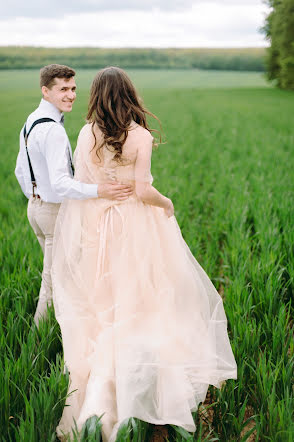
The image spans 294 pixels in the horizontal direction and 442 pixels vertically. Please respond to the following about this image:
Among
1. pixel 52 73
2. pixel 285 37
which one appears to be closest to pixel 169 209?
pixel 52 73

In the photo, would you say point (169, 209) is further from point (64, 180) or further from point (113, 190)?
point (64, 180)

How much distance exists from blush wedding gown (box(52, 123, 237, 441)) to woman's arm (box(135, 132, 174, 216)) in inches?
0.4

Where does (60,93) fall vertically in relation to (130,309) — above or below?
above

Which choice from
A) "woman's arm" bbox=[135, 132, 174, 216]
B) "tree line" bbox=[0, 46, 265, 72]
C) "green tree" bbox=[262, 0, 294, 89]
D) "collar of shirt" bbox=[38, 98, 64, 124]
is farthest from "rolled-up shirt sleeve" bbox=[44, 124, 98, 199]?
"tree line" bbox=[0, 46, 265, 72]

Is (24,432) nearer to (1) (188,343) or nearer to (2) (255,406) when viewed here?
(1) (188,343)

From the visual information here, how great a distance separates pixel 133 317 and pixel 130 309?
0.14 ft

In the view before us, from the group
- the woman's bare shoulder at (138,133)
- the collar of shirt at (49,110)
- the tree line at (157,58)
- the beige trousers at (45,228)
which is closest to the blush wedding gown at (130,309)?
the woman's bare shoulder at (138,133)

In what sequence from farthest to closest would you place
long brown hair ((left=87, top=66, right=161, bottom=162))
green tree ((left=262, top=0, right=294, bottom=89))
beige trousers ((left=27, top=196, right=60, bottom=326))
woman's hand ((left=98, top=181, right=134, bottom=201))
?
green tree ((left=262, top=0, right=294, bottom=89))
beige trousers ((left=27, top=196, right=60, bottom=326))
woman's hand ((left=98, top=181, right=134, bottom=201))
long brown hair ((left=87, top=66, right=161, bottom=162))

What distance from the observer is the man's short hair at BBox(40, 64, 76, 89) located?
8.41 ft

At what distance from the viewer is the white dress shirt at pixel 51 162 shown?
2.39 meters

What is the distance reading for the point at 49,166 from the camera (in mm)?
2518

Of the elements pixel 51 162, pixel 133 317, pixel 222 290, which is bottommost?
pixel 222 290

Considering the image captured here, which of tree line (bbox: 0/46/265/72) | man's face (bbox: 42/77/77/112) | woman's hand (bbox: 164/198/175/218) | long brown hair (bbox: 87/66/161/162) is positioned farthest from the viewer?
tree line (bbox: 0/46/265/72)

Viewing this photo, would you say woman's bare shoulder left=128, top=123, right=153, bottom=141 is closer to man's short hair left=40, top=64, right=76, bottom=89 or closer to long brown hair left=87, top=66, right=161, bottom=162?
long brown hair left=87, top=66, right=161, bottom=162
